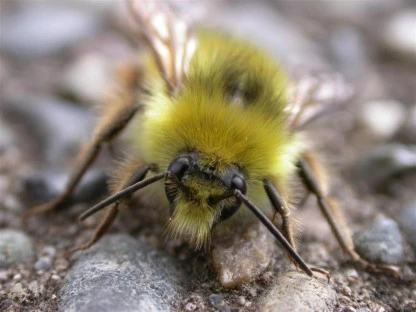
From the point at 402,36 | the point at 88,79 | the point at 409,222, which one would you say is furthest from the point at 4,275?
the point at 402,36

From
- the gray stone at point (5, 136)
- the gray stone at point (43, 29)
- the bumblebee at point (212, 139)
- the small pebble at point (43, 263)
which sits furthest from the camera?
the gray stone at point (43, 29)

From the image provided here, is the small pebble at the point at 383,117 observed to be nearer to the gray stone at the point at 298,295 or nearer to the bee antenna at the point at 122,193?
the gray stone at the point at 298,295

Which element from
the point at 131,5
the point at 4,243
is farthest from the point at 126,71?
the point at 4,243

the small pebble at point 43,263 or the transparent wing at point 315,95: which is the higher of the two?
the transparent wing at point 315,95

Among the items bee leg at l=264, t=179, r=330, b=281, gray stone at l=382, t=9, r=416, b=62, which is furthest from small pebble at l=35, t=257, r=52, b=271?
gray stone at l=382, t=9, r=416, b=62

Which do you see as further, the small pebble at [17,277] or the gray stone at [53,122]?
the gray stone at [53,122]

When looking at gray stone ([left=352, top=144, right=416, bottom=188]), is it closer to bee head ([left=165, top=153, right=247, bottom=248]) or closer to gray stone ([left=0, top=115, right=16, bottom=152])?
bee head ([left=165, top=153, right=247, bottom=248])

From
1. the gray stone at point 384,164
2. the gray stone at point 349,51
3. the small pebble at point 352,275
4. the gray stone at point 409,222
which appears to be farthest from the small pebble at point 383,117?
the small pebble at point 352,275
